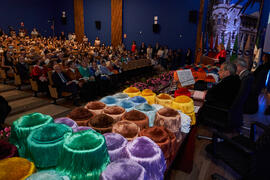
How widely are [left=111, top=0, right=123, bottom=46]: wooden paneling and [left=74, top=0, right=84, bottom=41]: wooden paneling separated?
3113 millimetres

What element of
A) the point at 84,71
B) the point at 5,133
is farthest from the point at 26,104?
the point at 5,133

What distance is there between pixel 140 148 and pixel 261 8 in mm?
10395

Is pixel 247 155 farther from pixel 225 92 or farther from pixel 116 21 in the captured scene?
pixel 116 21

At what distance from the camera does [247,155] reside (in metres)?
1.99

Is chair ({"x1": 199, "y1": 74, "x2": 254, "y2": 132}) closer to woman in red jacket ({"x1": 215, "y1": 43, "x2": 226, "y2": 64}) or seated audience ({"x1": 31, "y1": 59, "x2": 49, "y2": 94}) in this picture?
seated audience ({"x1": 31, "y1": 59, "x2": 49, "y2": 94})

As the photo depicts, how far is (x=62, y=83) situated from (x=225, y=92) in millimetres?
3730

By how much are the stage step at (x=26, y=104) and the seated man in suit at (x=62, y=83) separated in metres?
0.65

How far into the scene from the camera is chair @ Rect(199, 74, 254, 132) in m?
2.47

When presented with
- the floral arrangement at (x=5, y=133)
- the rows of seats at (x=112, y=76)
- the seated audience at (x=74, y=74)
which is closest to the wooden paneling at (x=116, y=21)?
the rows of seats at (x=112, y=76)

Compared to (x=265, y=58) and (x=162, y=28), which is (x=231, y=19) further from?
(x=265, y=58)

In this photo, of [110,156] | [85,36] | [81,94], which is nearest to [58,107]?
[81,94]

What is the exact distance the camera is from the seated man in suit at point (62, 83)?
479 centimetres

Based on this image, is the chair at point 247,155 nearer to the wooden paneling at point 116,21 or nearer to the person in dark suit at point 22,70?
the person in dark suit at point 22,70

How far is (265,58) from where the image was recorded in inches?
175
